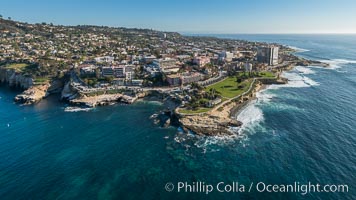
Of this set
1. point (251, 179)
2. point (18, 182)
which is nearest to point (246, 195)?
point (251, 179)

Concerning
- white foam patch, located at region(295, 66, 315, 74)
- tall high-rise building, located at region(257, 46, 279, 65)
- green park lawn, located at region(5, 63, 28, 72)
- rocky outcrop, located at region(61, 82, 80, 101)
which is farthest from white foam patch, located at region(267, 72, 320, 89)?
green park lawn, located at region(5, 63, 28, 72)

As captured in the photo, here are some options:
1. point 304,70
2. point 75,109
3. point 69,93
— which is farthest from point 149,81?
point 304,70

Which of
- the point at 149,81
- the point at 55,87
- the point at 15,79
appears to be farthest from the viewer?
the point at 15,79

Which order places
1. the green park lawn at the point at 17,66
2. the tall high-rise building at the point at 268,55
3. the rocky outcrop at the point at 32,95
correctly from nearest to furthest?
the rocky outcrop at the point at 32,95 < the green park lawn at the point at 17,66 < the tall high-rise building at the point at 268,55

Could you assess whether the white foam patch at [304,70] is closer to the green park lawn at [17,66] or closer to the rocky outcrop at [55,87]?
the rocky outcrop at [55,87]

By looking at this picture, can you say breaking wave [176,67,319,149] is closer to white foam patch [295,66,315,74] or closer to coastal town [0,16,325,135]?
coastal town [0,16,325,135]

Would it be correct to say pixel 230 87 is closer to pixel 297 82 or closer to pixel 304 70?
pixel 297 82

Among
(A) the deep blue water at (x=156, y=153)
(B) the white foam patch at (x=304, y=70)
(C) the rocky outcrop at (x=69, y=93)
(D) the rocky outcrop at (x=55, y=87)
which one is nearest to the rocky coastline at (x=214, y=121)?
(A) the deep blue water at (x=156, y=153)
